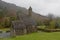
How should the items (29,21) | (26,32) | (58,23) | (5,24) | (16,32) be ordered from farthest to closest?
(5,24)
(58,23)
(29,21)
(26,32)
(16,32)

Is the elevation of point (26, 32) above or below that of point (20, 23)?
below

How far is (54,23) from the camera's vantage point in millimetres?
63469

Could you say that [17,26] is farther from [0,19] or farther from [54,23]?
[0,19]

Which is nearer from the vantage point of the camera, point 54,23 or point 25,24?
point 25,24

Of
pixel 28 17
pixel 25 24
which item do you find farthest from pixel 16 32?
pixel 28 17

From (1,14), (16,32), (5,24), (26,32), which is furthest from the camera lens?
(1,14)

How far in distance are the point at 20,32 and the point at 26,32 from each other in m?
2.80

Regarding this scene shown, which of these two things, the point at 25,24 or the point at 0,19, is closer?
the point at 25,24

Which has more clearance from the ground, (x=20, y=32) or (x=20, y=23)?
(x=20, y=23)

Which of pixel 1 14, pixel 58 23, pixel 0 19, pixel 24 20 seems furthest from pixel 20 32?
pixel 1 14

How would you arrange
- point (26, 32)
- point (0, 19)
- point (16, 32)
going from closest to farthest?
point (16, 32), point (26, 32), point (0, 19)

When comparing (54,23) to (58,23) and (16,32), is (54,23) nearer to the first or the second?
(58,23)

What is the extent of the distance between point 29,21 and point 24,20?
2043mm

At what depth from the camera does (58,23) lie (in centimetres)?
6203
